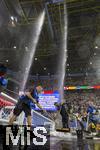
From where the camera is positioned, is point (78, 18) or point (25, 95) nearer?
point (25, 95)

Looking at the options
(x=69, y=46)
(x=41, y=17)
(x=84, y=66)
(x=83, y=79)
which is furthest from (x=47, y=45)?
(x=83, y=79)

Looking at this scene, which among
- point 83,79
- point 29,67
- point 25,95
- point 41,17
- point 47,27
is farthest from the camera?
point 83,79

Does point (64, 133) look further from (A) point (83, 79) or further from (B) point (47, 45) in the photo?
(A) point (83, 79)

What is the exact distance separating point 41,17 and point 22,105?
1308 cm

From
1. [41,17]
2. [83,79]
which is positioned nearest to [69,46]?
[41,17]

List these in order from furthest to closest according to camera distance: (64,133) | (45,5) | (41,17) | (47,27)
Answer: (47,27), (41,17), (45,5), (64,133)

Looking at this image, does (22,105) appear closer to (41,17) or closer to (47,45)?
(41,17)

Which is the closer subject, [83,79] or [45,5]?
[45,5]

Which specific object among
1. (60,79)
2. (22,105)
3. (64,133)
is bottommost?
(64,133)

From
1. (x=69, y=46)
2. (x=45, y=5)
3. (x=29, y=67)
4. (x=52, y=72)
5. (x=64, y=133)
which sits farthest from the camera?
(x=52, y=72)

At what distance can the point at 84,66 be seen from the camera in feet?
104

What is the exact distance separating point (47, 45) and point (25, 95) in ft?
60.8

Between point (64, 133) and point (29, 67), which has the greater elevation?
point (29, 67)

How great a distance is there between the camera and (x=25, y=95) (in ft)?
17.0
